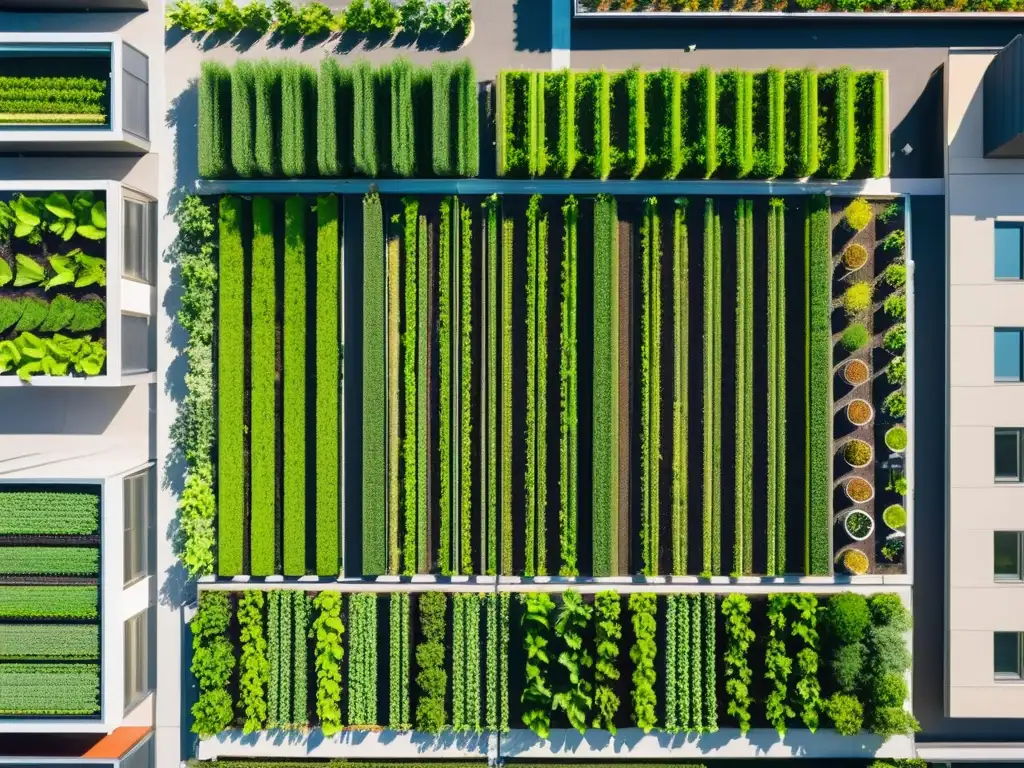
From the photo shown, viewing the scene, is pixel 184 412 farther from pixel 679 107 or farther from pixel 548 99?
pixel 679 107

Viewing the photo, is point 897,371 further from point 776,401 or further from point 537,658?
point 537,658

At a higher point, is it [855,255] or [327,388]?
[855,255]

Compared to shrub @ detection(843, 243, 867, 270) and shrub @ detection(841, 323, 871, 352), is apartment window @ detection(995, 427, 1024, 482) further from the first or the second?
shrub @ detection(843, 243, 867, 270)

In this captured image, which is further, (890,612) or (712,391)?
(712,391)

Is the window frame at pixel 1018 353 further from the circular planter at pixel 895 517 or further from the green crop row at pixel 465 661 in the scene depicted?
the green crop row at pixel 465 661

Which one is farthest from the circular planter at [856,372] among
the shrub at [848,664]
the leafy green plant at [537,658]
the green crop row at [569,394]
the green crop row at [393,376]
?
the green crop row at [393,376]

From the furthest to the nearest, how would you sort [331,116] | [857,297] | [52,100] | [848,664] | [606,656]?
[857,297] → [606,656] → [848,664] → [52,100] → [331,116]

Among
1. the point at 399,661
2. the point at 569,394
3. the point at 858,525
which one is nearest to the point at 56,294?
the point at 399,661

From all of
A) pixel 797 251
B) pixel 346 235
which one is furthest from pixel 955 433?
pixel 346 235
